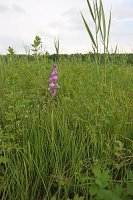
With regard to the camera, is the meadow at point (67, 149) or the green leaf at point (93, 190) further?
the meadow at point (67, 149)

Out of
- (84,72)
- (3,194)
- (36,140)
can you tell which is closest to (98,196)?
(3,194)

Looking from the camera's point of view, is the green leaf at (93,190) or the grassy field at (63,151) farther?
the grassy field at (63,151)

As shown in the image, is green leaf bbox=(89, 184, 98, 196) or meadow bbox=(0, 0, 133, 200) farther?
meadow bbox=(0, 0, 133, 200)

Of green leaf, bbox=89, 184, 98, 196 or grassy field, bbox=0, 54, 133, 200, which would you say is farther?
grassy field, bbox=0, 54, 133, 200

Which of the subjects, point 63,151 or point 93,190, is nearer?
point 93,190

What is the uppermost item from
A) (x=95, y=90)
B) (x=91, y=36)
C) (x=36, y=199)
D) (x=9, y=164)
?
(x=91, y=36)

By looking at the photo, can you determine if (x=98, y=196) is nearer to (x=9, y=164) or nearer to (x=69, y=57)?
(x=9, y=164)

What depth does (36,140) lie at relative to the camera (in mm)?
2207

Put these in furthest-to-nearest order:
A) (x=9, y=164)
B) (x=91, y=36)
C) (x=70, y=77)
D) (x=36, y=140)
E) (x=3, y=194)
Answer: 1. (x=70, y=77)
2. (x=91, y=36)
3. (x=36, y=140)
4. (x=9, y=164)
5. (x=3, y=194)

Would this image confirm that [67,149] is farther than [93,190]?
Yes

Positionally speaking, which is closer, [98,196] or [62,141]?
[98,196]

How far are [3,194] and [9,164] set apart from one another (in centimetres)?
19

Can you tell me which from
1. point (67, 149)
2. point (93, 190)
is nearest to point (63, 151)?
point (67, 149)

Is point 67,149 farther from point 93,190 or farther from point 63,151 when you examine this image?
point 93,190
